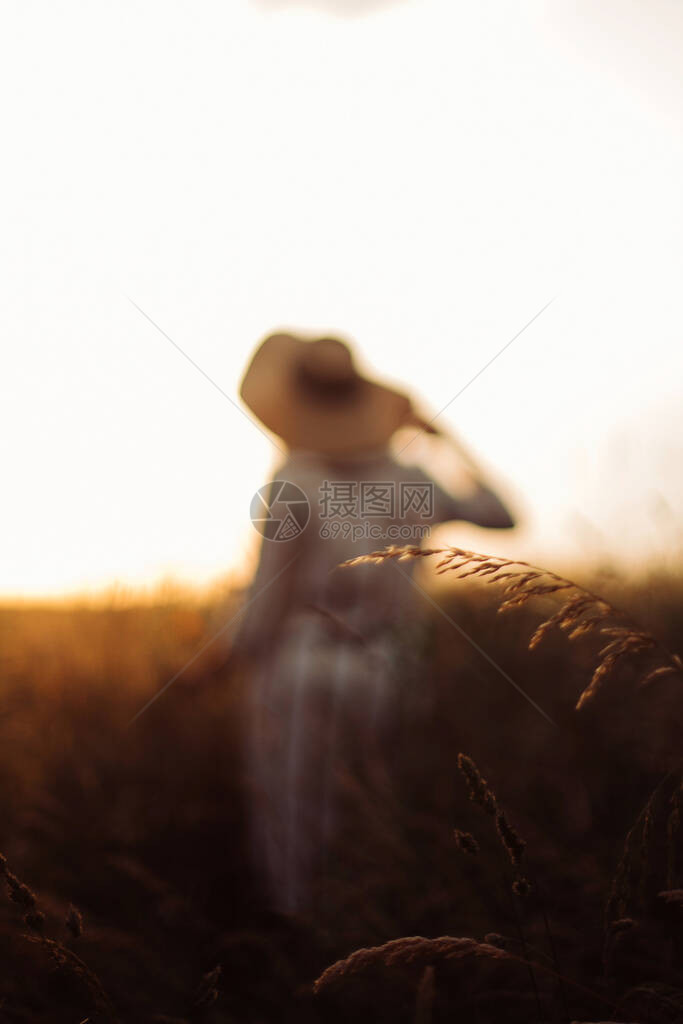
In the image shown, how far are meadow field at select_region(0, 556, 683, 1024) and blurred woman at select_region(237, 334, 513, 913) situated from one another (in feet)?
0.36

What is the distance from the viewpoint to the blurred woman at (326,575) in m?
1.75

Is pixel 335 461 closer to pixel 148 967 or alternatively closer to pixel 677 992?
pixel 148 967

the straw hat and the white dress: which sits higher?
the straw hat

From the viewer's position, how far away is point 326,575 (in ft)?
5.78

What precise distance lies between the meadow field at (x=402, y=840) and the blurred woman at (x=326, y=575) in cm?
11

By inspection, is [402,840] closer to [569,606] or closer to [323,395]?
[569,606]

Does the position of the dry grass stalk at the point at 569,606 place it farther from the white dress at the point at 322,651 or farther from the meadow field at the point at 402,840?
the white dress at the point at 322,651

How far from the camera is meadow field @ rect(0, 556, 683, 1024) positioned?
685mm

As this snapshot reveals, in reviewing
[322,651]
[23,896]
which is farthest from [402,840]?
[23,896]

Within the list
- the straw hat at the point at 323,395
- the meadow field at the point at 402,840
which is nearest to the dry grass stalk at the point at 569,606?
the meadow field at the point at 402,840

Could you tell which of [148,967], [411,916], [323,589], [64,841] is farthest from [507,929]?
[64,841]

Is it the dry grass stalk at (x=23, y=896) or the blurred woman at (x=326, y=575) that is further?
the blurred woman at (x=326, y=575)

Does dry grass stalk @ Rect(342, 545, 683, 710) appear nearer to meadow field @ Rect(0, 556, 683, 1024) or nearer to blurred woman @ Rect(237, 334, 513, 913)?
meadow field @ Rect(0, 556, 683, 1024)

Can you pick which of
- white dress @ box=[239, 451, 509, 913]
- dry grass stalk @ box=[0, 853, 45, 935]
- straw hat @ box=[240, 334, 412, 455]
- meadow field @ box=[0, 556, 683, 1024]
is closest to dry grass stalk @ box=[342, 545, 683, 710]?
meadow field @ box=[0, 556, 683, 1024]
